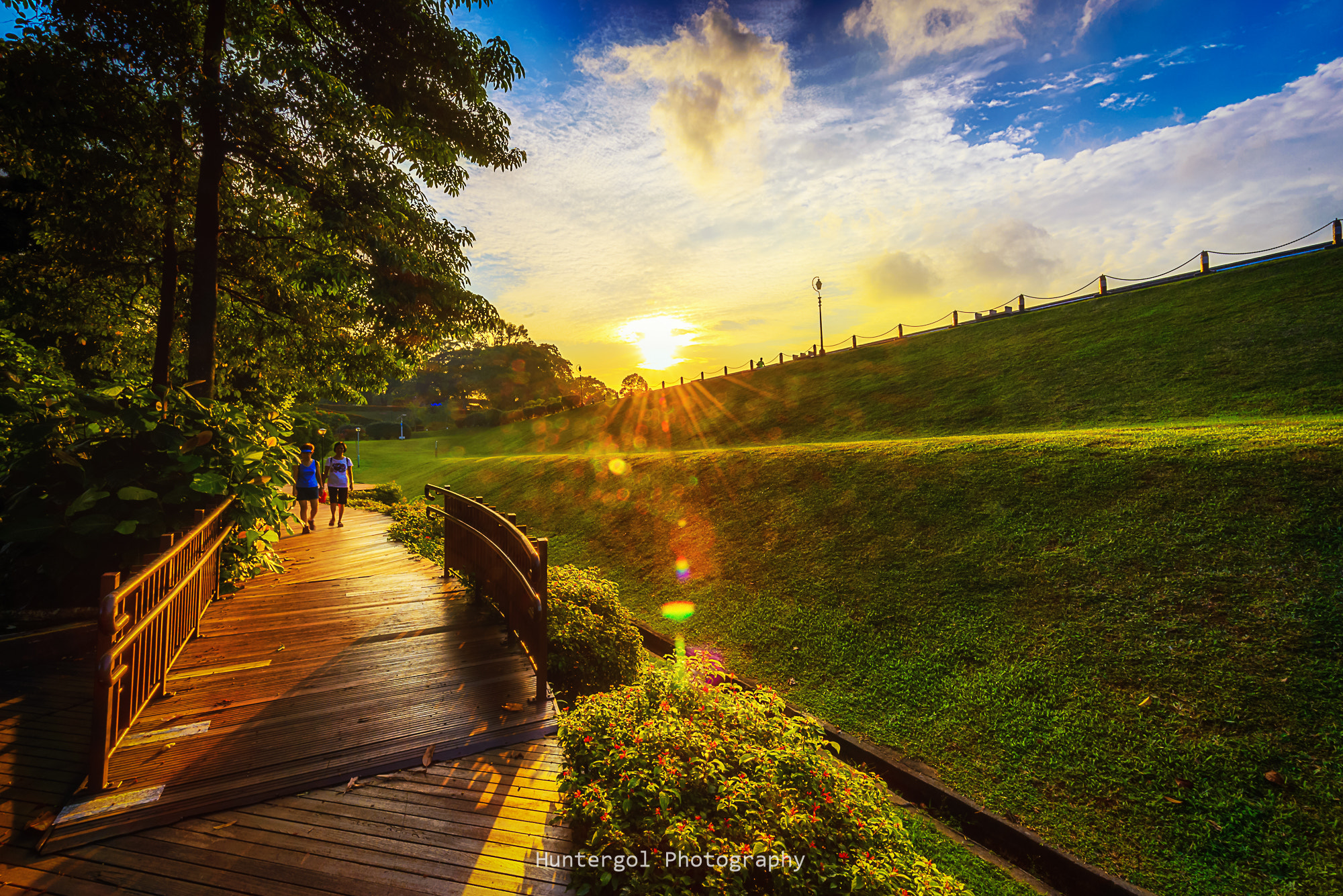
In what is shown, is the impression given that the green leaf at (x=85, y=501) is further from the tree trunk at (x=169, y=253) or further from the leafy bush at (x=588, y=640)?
the leafy bush at (x=588, y=640)

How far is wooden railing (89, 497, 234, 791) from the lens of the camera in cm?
311

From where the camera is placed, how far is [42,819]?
2852mm

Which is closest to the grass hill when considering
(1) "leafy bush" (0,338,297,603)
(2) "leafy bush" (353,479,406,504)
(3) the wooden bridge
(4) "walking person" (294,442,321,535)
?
(3) the wooden bridge

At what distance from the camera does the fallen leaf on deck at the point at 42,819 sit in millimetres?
2783

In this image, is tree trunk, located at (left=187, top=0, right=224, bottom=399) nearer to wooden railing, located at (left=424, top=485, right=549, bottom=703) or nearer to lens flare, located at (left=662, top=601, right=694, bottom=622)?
wooden railing, located at (left=424, top=485, right=549, bottom=703)

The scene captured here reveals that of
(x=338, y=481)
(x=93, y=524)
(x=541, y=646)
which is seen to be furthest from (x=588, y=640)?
(x=338, y=481)

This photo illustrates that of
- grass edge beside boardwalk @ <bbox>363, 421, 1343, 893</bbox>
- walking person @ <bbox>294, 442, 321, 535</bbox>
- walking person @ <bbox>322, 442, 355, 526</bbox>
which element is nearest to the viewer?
grass edge beside boardwalk @ <bbox>363, 421, 1343, 893</bbox>

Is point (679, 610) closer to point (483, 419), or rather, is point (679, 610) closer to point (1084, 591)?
point (1084, 591)

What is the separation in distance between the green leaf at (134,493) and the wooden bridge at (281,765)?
2.26ft

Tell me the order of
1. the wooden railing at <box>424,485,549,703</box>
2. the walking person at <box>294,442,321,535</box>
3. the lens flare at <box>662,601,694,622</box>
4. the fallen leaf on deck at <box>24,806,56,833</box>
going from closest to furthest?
the fallen leaf on deck at <box>24,806,56,833</box>
the wooden railing at <box>424,485,549,703</box>
the lens flare at <box>662,601,694,622</box>
the walking person at <box>294,442,321,535</box>

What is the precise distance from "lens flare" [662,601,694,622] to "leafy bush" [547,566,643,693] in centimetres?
220

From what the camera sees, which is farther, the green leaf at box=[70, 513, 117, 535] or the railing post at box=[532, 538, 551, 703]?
the green leaf at box=[70, 513, 117, 535]

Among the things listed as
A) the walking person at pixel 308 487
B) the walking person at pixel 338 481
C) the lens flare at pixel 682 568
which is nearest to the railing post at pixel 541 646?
the lens flare at pixel 682 568

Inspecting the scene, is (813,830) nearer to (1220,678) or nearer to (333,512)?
(1220,678)
